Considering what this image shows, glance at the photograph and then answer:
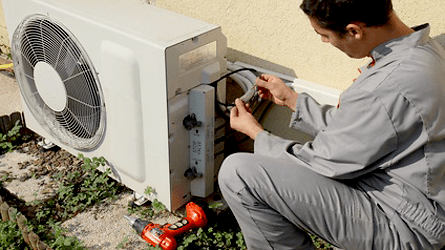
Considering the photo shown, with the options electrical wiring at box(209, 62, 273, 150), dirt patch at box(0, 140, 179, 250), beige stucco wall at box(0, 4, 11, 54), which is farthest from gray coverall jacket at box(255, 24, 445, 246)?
beige stucco wall at box(0, 4, 11, 54)

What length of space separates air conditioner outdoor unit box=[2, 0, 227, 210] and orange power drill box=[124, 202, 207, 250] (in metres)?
0.10

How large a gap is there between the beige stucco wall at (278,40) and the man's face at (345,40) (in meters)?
0.59

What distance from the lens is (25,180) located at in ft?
10.8

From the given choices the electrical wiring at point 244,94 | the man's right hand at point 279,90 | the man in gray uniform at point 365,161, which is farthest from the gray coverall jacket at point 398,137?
the electrical wiring at point 244,94

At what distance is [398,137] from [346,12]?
17.7 inches

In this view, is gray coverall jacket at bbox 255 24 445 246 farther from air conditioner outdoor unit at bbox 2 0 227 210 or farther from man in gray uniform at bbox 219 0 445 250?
air conditioner outdoor unit at bbox 2 0 227 210

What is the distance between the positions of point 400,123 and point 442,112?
0.47 ft

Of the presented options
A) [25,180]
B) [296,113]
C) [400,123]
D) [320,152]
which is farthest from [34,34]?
[400,123]

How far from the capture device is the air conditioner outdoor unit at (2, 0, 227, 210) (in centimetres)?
252

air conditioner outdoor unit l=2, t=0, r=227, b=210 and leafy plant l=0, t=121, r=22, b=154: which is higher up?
air conditioner outdoor unit l=2, t=0, r=227, b=210

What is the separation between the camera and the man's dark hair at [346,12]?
1.86 metres

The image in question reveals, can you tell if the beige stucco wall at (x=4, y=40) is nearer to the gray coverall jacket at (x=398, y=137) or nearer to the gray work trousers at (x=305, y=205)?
the gray work trousers at (x=305, y=205)

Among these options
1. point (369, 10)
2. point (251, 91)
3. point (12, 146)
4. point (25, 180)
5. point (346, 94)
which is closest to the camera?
point (369, 10)

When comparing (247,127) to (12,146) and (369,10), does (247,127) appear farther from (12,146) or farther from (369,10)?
(12,146)
